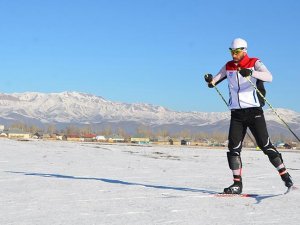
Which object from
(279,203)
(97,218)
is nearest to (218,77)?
(279,203)

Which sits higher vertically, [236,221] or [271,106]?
[271,106]

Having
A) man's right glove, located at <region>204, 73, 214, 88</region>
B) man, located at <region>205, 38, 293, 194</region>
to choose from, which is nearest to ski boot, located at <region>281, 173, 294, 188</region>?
man, located at <region>205, 38, 293, 194</region>

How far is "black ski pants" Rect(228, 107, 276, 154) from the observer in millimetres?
6844

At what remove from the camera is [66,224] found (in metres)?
4.20

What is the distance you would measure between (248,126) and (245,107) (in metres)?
0.31

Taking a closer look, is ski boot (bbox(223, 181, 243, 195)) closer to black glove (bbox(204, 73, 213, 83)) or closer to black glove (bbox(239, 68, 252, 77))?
black glove (bbox(239, 68, 252, 77))

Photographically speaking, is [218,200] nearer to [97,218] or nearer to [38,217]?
[97,218]

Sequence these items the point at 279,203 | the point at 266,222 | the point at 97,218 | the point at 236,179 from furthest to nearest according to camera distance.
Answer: the point at 236,179 < the point at 279,203 < the point at 97,218 < the point at 266,222

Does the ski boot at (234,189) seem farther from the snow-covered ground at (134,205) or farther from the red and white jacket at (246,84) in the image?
the red and white jacket at (246,84)

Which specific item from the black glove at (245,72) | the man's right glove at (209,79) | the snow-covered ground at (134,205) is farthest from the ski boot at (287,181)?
the man's right glove at (209,79)

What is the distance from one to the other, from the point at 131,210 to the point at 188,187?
268cm

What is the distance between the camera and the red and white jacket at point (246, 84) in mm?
6910

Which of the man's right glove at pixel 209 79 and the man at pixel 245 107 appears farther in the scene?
the man's right glove at pixel 209 79

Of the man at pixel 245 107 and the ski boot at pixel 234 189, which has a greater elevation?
the man at pixel 245 107
